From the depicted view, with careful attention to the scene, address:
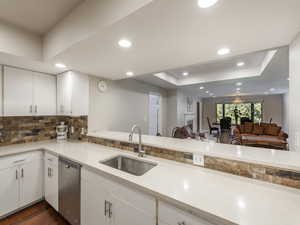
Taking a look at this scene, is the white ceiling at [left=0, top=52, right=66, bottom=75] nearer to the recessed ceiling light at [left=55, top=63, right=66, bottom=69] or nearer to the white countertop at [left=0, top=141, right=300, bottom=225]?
the recessed ceiling light at [left=55, top=63, right=66, bottom=69]

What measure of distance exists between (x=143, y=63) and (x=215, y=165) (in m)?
1.72

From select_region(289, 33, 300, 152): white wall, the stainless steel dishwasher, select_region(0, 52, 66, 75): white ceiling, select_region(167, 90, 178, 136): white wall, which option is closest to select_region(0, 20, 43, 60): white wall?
select_region(0, 52, 66, 75): white ceiling

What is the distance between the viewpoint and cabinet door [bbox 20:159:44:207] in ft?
6.86

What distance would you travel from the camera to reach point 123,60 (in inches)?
82.7

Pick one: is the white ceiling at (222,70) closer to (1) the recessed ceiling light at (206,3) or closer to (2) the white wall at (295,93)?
(2) the white wall at (295,93)

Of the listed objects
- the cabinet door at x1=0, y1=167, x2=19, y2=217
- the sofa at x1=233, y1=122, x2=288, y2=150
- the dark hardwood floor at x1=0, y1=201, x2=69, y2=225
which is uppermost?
the sofa at x1=233, y1=122, x2=288, y2=150

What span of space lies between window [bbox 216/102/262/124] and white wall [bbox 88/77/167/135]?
739cm

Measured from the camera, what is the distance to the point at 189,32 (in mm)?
1318

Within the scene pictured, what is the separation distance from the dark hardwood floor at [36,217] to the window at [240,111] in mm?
10522

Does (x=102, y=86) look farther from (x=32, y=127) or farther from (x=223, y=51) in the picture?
(x=223, y=51)

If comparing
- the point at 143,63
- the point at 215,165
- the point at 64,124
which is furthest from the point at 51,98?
the point at 215,165

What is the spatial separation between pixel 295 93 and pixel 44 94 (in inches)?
143

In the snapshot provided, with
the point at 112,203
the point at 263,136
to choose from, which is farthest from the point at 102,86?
the point at 263,136

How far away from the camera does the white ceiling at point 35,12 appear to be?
149 centimetres
